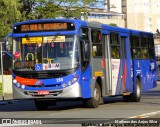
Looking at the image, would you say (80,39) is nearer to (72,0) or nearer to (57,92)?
(57,92)

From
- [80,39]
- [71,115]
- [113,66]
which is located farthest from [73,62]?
[113,66]

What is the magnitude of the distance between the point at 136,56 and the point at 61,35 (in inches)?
269

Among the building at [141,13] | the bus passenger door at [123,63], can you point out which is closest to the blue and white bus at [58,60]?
the bus passenger door at [123,63]

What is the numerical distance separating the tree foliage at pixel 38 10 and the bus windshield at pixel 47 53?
2605cm

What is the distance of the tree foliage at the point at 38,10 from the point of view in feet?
148

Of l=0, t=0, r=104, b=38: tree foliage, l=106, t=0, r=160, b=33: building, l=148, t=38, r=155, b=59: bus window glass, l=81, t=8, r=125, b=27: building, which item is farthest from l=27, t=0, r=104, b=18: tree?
l=106, t=0, r=160, b=33: building

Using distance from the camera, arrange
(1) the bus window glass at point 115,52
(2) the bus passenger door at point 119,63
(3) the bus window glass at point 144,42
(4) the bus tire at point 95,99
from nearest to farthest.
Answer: (4) the bus tire at point 95,99 → (2) the bus passenger door at point 119,63 → (1) the bus window glass at point 115,52 → (3) the bus window glass at point 144,42

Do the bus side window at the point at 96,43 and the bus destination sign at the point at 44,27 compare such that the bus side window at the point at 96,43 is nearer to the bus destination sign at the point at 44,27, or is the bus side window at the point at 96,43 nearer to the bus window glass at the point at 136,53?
the bus destination sign at the point at 44,27

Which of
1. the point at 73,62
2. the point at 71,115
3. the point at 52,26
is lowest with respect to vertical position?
the point at 71,115

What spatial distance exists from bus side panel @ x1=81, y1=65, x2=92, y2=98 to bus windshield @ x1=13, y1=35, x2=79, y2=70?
0.69m

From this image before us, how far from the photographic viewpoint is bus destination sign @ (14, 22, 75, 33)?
61.1 feet

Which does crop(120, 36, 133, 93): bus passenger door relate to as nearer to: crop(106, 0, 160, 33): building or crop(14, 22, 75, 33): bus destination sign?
crop(14, 22, 75, 33): bus destination sign

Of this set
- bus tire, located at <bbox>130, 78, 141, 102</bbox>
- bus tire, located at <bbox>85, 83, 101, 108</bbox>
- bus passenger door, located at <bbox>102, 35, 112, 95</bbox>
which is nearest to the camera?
bus tire, located at <bbox>85, 83, 101, 108</bbox>

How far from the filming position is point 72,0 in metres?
46.1
